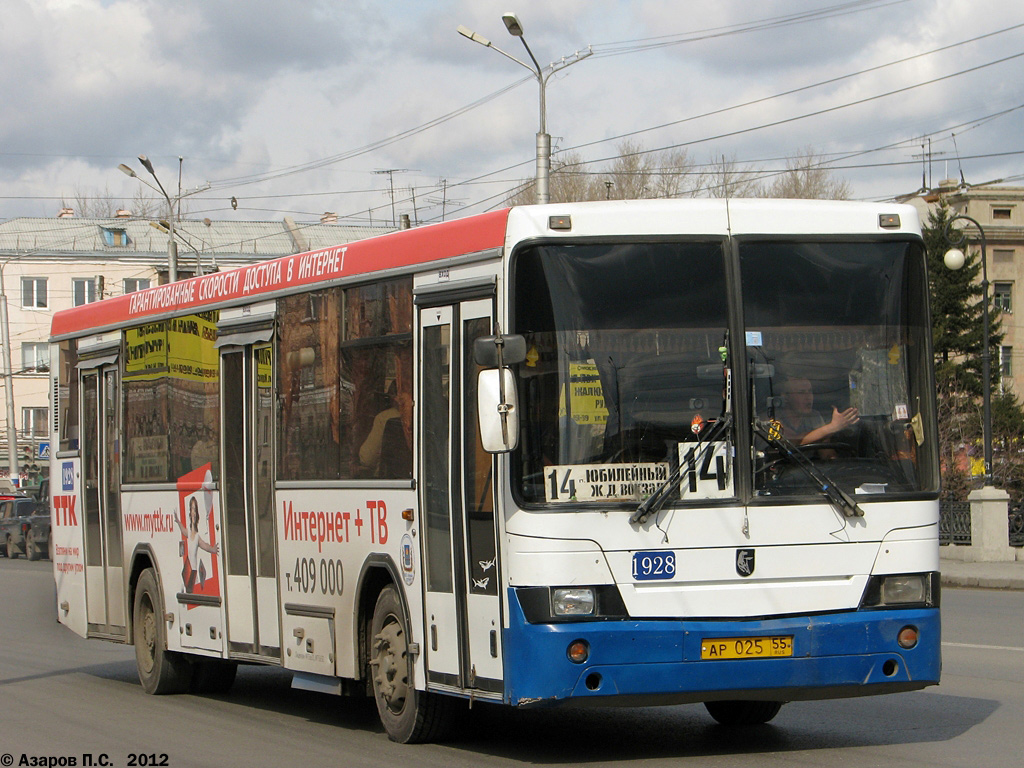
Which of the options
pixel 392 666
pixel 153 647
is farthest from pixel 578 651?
pixel 153 647

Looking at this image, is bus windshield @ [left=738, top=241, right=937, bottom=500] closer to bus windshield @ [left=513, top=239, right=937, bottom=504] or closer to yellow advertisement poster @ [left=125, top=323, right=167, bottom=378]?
bus windshield @ [left=513, top=239, right=937, bottom=504]

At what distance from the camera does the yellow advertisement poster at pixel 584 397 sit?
7.71 m

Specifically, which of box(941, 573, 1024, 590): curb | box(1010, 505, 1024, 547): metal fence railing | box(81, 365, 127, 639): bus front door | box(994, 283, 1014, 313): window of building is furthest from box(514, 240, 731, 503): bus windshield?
box(994, 283, 1014, 313): window of building

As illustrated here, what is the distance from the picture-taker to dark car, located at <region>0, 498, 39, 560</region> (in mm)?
42062

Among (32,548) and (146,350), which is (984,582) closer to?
(146,350)

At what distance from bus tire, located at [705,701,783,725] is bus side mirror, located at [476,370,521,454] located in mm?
2796

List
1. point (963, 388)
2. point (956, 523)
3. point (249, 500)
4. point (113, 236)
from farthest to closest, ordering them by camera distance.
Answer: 1. point (113, 236)
2. point (963, 388)
3. point (956, 523)
4. point (249, 500)

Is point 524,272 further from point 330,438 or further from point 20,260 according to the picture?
point 20,260

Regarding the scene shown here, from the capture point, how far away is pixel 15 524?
139 ft

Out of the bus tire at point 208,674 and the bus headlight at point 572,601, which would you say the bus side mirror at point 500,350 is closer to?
the bus headlight at point 572,601


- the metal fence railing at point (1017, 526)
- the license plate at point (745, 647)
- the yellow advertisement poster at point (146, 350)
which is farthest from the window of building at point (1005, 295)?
the license plate at point (745, 647)

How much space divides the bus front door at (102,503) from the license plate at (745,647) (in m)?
7.01

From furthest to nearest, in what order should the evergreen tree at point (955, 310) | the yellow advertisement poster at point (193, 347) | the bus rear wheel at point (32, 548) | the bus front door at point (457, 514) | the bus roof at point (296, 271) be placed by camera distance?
the evergreen tree at point (955, 310) < the bus rear wheel at point (32, 548) < the yellow advertisement poster at point (193, 347) < the bus roof at point (296, 271) < the bus front door at point (457, 514)

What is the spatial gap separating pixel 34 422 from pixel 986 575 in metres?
59.3
